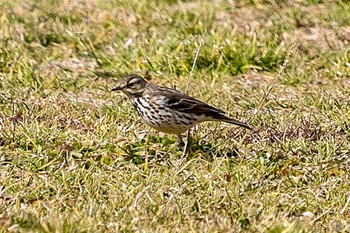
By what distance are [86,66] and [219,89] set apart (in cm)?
142

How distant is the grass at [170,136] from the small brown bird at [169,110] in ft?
0.52

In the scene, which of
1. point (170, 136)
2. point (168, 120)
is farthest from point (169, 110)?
point (170, 136)

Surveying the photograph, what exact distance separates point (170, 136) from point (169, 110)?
0.33m

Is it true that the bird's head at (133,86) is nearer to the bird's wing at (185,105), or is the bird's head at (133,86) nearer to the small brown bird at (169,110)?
the small brown bird at (169,110)

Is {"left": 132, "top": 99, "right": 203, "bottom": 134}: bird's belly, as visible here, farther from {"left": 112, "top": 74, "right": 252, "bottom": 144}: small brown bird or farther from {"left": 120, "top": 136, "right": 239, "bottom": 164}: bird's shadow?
{"left": 120, "top": 136, "right": 239, "bottom": 164}: bird's shadow

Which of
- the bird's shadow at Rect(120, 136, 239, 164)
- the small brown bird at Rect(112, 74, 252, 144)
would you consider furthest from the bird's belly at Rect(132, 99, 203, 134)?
the bird's shadow at Rect(120, 136, 239, 164)

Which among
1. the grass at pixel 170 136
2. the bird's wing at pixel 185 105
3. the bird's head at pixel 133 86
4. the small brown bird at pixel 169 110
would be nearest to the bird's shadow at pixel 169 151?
the grass at pixel 170 136

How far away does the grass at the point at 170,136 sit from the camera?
6.41 metres

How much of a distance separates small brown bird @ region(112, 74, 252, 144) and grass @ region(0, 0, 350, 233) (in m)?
0.16

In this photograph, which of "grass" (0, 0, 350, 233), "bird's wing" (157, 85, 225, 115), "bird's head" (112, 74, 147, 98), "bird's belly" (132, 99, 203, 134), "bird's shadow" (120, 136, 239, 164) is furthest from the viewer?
"bird's head" (112, 74, 147, 98)

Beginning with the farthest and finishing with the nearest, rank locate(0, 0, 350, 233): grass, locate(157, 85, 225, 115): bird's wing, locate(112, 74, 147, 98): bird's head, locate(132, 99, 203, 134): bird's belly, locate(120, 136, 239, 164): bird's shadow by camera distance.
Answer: locate(112, 74, 147, 98): bird's head, locate(157, 85, 225, 115): bird's wing, locate(132, 99, 203, 134): bird's belly, locate(120, 136, 239, 164): bird's shadow, locate(0, 0, 350, 233): grass

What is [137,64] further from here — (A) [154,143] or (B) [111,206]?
(B) [111,206]

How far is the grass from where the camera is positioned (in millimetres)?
6414

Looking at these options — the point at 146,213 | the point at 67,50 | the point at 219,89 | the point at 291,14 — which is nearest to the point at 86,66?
the point at 67,50
